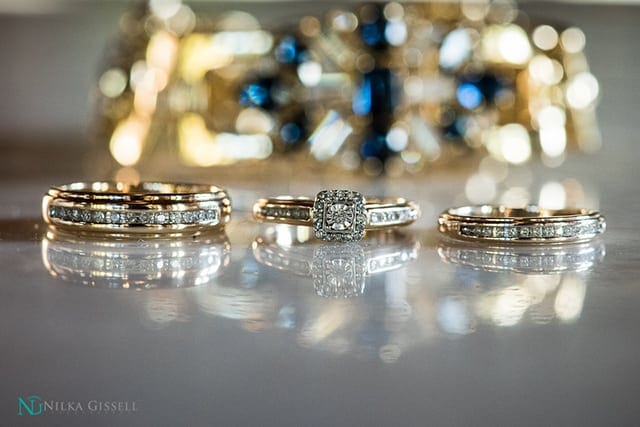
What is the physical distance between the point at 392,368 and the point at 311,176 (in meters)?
0.98

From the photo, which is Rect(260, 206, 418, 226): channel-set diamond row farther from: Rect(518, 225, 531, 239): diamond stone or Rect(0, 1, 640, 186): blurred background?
Rect(0, 1, 640, 186): blurred background

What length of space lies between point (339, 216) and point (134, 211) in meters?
0.17

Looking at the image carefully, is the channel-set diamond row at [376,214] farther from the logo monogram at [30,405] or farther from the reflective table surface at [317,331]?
the logo monogram at [30,405]

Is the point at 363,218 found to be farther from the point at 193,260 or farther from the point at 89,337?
the point at 89,337

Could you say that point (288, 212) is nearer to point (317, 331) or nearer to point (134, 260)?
point (134, 260)

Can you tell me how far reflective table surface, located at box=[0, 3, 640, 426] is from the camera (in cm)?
34

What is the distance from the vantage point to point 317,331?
42cm

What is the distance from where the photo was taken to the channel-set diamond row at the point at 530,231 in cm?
71

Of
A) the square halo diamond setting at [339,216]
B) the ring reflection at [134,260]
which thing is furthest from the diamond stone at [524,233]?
the ring reflection at [134,260]

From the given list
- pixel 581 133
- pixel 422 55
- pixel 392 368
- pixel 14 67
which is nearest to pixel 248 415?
pixel 392 368

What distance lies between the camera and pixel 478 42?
1.46 meters

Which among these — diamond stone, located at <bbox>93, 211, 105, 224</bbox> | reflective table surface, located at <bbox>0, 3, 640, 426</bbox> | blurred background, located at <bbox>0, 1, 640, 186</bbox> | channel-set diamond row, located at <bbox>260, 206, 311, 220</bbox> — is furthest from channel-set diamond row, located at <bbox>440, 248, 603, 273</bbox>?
blurred background, located at <bbox>0, 1, 640, 186</bbox>

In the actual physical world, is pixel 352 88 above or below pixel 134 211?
above

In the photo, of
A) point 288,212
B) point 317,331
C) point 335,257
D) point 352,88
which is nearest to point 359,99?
point 352,88
